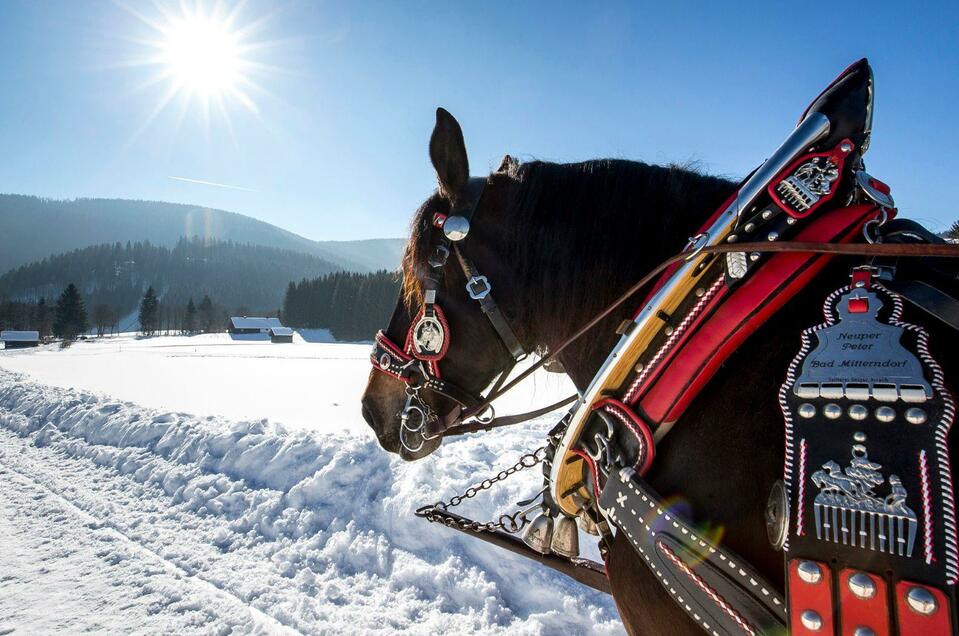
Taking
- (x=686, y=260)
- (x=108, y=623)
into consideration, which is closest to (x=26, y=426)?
(x=108, y=623)

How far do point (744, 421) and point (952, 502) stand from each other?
375mm

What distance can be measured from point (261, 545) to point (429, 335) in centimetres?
325

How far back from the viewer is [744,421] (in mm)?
1166

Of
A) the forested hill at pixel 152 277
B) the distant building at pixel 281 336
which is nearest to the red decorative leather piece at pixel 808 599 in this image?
the distant building at pixel 281 336

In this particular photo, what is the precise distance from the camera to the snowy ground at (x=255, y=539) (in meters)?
3.16

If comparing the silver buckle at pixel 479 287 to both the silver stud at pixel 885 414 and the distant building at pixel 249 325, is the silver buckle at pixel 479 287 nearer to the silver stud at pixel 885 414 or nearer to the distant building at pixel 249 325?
the silver stud at pixel 885 414

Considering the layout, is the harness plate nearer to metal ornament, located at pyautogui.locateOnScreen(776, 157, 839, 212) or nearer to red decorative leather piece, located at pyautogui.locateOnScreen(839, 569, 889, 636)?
red decorative leather piece, located at pyautogui.locateOnScreen(839, 569, 889, 636)

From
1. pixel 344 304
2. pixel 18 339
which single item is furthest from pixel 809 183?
pixel 344 304

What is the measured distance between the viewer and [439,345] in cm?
190

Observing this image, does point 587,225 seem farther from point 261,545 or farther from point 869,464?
point 261,545

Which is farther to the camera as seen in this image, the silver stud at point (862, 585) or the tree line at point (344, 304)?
the tree line at point (344, 304)

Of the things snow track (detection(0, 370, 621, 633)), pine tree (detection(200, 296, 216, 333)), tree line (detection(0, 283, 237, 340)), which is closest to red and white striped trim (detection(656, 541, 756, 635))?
snow track (detection(0, 370, 621, 633))

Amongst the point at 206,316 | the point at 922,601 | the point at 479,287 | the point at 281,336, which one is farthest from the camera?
the point at 206,316

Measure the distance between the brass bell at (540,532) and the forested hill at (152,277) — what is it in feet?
429
